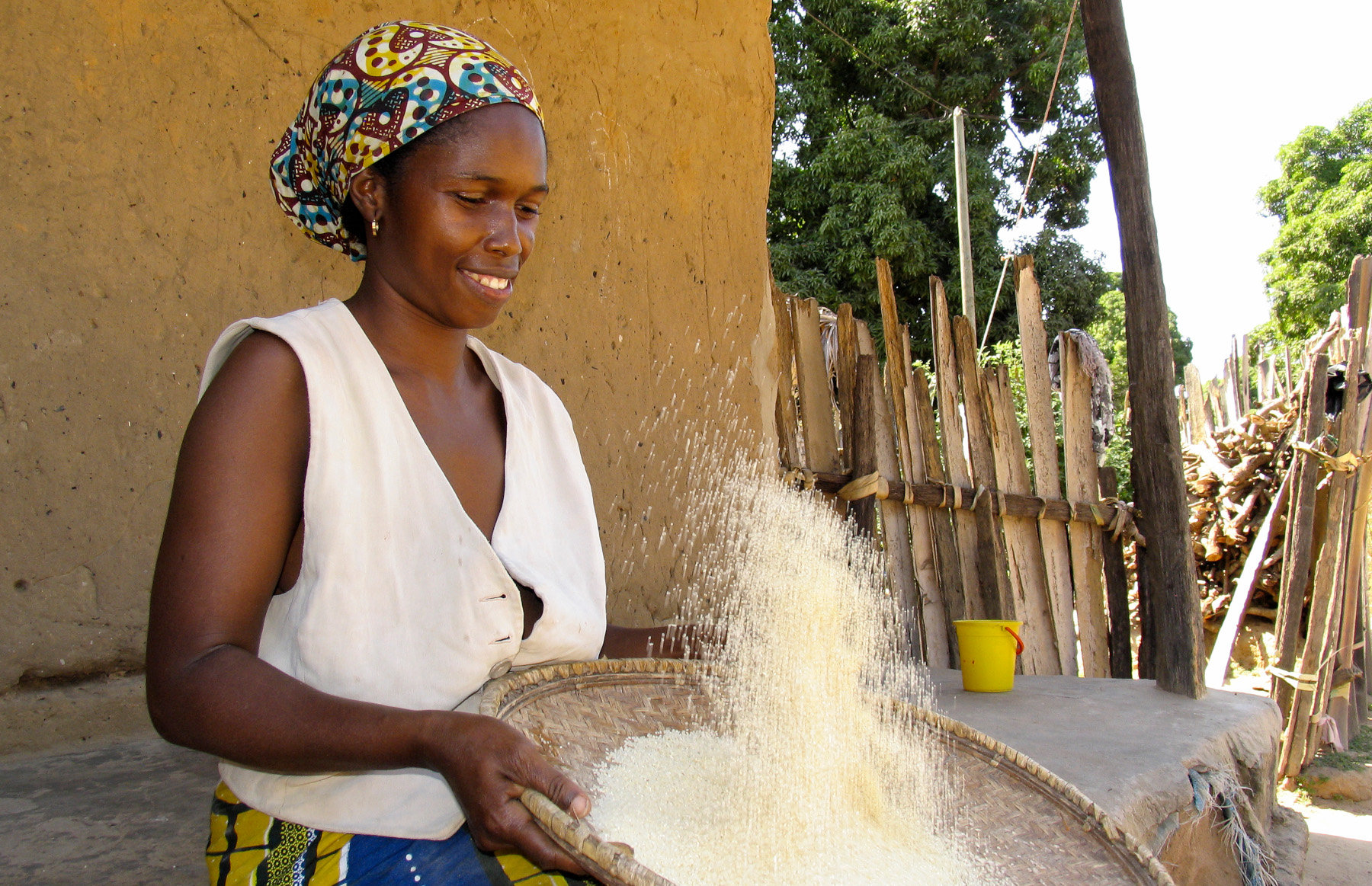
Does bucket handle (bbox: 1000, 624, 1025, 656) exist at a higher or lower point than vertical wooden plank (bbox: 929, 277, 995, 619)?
lower

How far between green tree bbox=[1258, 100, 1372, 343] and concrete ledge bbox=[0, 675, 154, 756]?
21265 millimetres

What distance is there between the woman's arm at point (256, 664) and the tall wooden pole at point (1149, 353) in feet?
8.62

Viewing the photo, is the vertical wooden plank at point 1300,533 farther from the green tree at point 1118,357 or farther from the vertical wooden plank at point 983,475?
the green tree at point 1118,357

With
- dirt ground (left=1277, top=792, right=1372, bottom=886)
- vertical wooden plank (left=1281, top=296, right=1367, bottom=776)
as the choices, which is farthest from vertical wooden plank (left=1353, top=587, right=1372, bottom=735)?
dirt ground (left=1277, top=792, right=1372, bottom=886)

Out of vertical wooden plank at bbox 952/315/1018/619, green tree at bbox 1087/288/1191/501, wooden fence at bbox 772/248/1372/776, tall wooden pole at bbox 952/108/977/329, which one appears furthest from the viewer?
tall wooden pole at bbox 952/108/977/329

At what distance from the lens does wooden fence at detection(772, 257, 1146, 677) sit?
314 cm

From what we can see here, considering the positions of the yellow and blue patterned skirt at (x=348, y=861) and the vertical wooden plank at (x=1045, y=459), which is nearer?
the yellow and blue patterned skirt at (x=348, y=861)

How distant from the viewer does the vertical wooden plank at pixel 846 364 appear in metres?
3.21

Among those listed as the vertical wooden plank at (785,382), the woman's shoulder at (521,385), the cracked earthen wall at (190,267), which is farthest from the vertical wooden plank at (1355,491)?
the woman's shoulder at (521,385)

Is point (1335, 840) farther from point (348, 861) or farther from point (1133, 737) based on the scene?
point (348, 861)

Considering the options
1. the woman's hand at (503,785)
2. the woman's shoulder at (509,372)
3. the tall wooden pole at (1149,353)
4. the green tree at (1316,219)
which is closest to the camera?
the woman's hand at (503,785)

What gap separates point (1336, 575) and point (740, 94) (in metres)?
3.44

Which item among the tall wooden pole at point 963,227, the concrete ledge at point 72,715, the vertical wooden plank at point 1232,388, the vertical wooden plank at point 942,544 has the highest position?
the tall wooden pole at point 963,227

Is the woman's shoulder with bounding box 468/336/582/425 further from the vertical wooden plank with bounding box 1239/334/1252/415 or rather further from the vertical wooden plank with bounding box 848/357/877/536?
the vertical wooden plank with bounding box 1239/334/1252/415
